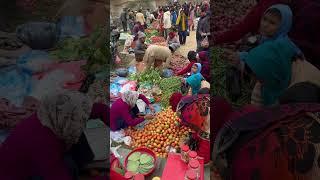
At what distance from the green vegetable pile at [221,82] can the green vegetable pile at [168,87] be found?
2.43 m

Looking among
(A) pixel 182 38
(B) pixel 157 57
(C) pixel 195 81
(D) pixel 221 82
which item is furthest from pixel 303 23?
(A) pixel 182 38

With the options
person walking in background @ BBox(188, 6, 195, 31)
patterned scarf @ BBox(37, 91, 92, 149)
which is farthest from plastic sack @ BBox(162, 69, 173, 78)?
patterned scarf @ BBox(37, 91, 92, 149)

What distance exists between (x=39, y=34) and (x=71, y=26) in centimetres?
13

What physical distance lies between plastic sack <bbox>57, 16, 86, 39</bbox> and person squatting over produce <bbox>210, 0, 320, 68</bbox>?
69 cm

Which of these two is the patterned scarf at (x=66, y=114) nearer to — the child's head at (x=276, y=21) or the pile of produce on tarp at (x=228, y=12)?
the pile of produce on tarp at (x=228, y=12)

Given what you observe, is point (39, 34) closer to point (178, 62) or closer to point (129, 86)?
point (129, 86)

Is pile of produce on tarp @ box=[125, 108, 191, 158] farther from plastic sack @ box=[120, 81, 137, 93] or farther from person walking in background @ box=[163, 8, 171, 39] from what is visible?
person walking in background @ box=[163, 8, 171, 39]

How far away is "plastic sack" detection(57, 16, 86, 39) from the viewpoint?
128 cm

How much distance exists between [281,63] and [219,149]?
0.44m

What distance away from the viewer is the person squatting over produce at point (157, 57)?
491 centimetres

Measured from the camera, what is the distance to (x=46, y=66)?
4.17ft

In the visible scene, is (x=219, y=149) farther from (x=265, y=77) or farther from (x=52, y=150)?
(x=52, y=150)

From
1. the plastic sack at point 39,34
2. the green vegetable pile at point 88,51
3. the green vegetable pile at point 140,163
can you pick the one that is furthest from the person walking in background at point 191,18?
the plastic sack at point 39,34

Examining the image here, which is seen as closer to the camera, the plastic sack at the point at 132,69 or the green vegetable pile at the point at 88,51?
the green vegetable pile at the point at 88,51
